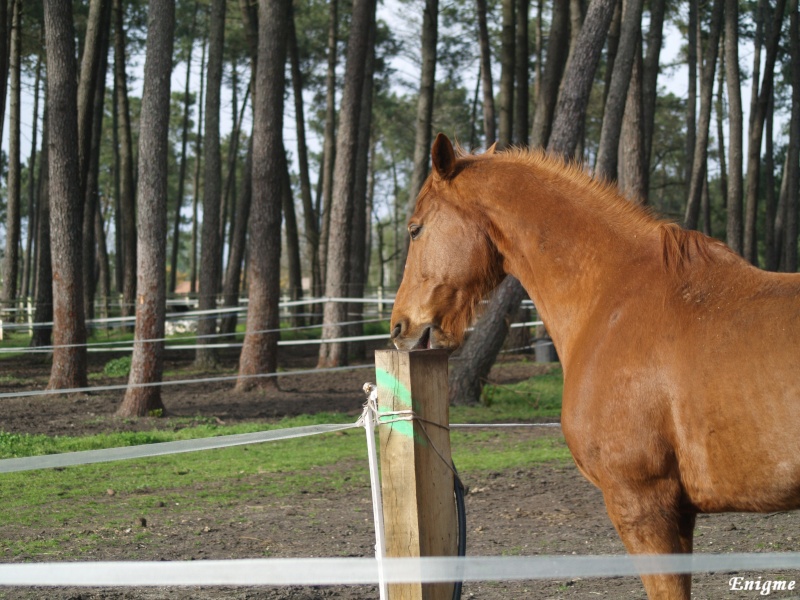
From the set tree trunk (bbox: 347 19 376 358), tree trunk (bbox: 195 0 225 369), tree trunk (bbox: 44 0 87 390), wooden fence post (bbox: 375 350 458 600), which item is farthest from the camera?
tree trunk (bbox: 347 19 376 358)

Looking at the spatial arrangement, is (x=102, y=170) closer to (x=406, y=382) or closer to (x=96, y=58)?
(x=96, y=58)

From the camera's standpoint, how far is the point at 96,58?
15625 mm

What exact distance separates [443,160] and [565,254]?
29.9 inches

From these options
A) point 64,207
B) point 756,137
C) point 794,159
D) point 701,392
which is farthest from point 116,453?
point 756,137

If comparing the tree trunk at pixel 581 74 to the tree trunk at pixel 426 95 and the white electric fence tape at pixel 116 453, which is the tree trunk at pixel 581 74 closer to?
the white electric fence tape at pixel 116 453

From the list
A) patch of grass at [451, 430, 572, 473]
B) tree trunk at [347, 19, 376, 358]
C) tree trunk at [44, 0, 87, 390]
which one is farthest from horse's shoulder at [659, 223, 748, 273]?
tree trunk at [347, 19, 376, 358]

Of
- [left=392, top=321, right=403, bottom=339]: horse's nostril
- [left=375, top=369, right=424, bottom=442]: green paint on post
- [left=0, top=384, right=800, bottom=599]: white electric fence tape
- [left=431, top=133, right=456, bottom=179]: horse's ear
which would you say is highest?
[left=431, top=133, right=456, bottom=179]: horse's ear

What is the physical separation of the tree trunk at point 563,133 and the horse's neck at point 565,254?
7.41 m

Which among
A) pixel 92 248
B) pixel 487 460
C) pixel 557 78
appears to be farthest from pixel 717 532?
pixel 92 248

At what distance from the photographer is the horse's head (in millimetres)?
3727

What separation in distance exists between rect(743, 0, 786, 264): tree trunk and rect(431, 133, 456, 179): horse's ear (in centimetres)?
2103

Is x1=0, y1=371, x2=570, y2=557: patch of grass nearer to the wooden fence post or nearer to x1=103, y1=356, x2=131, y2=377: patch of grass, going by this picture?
the wooden fence post

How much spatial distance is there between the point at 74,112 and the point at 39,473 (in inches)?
269

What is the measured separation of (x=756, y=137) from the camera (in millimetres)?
25734
